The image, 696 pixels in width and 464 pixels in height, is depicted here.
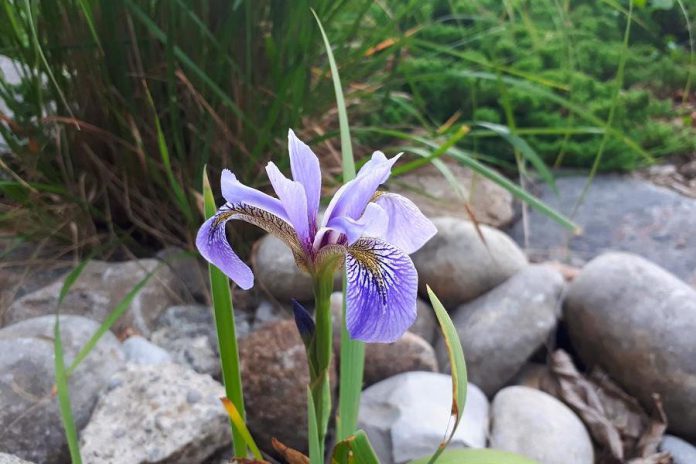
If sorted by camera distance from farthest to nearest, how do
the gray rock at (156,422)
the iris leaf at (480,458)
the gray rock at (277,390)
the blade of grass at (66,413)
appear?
the gray rock at (277,390)
the gray rock at (156,422)
the blade of grass at (66,413)
the iris leaf at (480,458)

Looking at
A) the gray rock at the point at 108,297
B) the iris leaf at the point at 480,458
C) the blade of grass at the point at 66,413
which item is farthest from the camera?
the gray rock at the point at 108,297

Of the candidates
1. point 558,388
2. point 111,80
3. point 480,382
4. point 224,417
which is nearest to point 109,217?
point 111,80

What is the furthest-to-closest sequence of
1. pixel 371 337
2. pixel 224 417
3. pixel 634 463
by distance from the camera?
pixel 634 463 → pixel 224 417 → pixel 371 337

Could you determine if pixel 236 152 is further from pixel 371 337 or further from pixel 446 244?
pixel 371 337

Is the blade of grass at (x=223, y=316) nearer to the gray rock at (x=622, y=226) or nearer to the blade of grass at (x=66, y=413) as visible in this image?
the blade of grass at (x=66, y=413)

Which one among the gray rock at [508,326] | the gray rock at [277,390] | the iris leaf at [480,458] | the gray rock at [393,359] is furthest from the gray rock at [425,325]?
the iris leaf at [480,458]

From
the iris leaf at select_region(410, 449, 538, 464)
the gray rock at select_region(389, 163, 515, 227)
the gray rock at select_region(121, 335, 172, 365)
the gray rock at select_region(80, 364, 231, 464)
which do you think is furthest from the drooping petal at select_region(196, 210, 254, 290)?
the gray rock at select_region(389, 163, 515, 227)

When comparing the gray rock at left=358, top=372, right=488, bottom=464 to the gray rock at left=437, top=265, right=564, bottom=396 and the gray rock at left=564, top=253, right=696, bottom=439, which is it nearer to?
the gray rock at left=437, top=265, right=564, bottom=396
